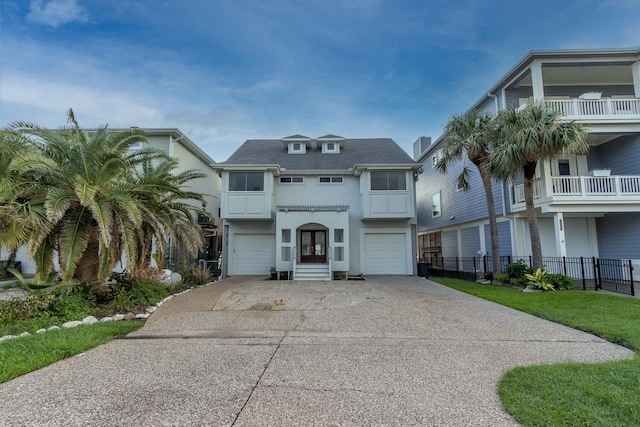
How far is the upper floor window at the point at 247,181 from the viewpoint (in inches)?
652

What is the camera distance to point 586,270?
14.3m

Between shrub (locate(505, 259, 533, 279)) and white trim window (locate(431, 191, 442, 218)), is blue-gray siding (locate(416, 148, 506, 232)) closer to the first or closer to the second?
white trim window (locate(431, 191, 442, 218))

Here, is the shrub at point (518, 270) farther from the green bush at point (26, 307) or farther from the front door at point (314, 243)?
the green bush at point (26, 307)

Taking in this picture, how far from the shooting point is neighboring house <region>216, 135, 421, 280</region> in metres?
16.0

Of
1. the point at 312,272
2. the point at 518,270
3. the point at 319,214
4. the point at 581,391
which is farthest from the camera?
the point at 319,214

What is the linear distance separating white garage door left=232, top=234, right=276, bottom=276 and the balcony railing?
43.8 ft

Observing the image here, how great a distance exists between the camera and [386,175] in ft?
54.9

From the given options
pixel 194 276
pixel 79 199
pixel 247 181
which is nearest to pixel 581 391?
pixel 79 199

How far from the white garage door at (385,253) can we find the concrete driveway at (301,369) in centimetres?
855

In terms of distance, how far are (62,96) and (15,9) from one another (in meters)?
4.45

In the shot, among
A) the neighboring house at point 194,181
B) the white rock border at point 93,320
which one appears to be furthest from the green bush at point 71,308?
the neighboring house at point 194,181

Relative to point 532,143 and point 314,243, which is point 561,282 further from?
point 314,243

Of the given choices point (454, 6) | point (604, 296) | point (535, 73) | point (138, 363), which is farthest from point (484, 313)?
point (454, 6)

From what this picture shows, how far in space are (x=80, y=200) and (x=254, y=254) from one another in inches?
413
